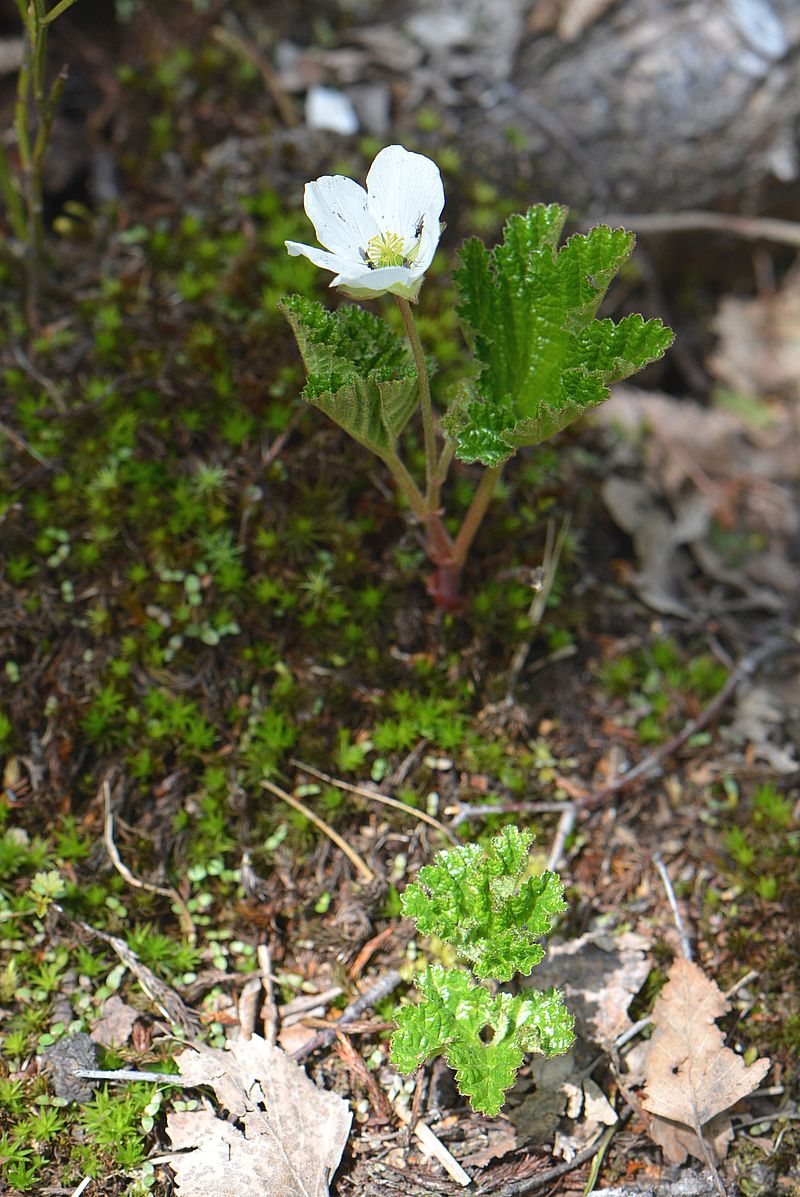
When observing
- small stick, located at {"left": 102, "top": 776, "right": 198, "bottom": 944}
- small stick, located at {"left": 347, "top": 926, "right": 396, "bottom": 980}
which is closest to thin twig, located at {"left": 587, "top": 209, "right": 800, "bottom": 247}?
small stick, located at {"left": 347, "top": 926, "right": 396, "bottom": 980}

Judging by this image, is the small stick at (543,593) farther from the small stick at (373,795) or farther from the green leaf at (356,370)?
the green leaf at (356,370)

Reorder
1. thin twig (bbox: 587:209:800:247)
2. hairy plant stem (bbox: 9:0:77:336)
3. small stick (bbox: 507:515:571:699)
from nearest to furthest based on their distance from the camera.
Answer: hairy plant stem (bbox: 9:0:77:336) < small stick (bbox: 507:515:571:699) < thin twig (bbox: 587:209:800:247)

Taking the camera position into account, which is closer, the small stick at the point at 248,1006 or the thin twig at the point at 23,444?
the small stick at the point at 248,1006

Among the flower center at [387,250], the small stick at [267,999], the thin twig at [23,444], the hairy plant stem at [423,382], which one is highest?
the flower center at [387,250]

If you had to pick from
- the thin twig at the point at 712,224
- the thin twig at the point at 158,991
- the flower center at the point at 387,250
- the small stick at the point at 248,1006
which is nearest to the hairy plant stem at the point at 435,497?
the flower center at the point at 387,250

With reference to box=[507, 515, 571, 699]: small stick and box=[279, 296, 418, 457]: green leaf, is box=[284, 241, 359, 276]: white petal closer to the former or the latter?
box=[279, 296, 418, 457]: green leaf

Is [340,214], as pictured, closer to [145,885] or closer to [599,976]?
[145,885]

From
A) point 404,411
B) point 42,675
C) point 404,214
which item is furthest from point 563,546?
point 42,675

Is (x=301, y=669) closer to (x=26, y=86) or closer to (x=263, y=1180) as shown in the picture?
(x=263, y=1180)
